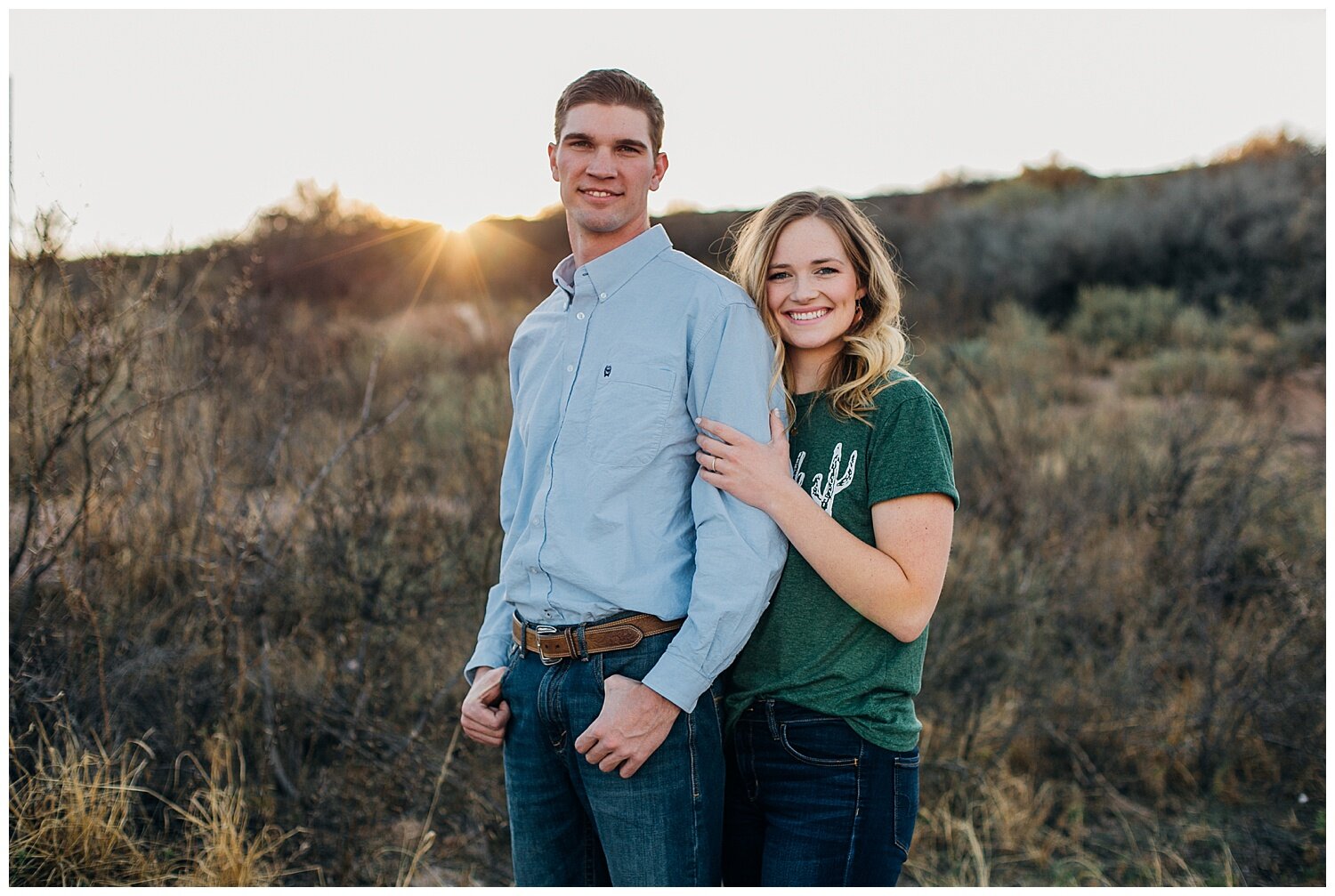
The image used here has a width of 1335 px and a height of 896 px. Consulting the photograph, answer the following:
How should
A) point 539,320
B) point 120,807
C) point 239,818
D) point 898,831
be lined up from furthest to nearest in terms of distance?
point 239,818
point 120,807
point 539,320
point 898,831

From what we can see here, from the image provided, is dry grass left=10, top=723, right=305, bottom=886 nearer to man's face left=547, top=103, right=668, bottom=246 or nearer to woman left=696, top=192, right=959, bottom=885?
woman left=696, top=192, right=959, bottom=885

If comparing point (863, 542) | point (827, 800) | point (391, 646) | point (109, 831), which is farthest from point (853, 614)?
point (391, 646)

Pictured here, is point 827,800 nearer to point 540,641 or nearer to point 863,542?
point 863,542

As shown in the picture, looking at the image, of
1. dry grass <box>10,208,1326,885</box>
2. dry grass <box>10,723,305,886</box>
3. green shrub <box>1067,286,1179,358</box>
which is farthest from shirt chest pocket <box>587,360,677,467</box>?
green shrub <box>1067,286,1179,358</box>

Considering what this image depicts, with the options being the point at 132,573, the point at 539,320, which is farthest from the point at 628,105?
the point at 132,573

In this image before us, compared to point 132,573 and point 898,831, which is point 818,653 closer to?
point 898,831

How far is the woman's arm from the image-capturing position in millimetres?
1925

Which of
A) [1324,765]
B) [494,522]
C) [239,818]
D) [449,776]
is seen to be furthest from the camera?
[494,522]

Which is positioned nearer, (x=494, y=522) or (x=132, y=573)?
(x=132, y=573)

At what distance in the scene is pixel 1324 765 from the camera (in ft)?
15.0

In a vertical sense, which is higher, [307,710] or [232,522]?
[232,522]

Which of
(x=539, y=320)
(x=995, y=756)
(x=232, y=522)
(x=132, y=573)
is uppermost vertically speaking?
(x=539, y=320)

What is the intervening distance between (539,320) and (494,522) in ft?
9.93

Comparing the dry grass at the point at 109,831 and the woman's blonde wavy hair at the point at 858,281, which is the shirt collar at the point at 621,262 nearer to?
the woman's blonde wavy hair at the point at 858,281
